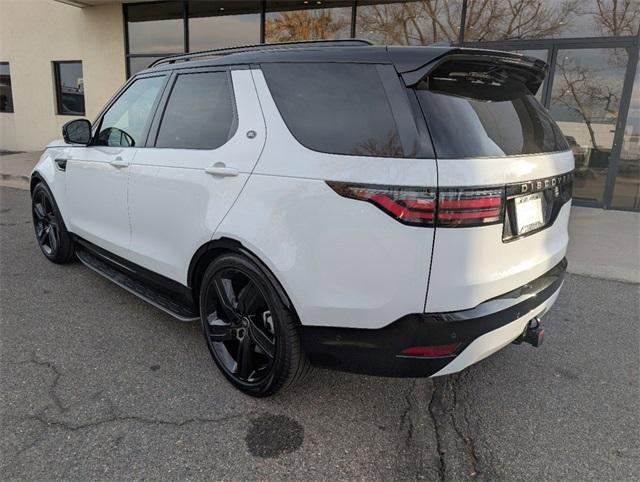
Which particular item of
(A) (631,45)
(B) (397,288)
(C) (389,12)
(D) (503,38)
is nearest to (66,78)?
(C) (389,12)

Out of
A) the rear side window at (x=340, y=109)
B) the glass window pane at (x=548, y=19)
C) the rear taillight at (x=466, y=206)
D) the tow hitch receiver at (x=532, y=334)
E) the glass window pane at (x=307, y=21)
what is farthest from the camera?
the glass window pane at (x=307, y=21)

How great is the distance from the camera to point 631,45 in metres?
7.39

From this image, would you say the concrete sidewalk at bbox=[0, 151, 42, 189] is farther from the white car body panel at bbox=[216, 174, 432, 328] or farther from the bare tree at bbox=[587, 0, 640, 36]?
the bare tree at bbox=[587, 0, 640, 36]

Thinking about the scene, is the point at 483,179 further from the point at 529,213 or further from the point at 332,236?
the point at 332,236

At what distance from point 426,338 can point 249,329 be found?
3.28 ft

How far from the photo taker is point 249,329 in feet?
8.59

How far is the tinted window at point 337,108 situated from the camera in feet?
6.76

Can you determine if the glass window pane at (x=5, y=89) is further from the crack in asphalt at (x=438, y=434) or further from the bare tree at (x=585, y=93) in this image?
the crack in asphalt at (x=438, y=434)

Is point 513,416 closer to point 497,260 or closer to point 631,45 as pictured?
point 497,260

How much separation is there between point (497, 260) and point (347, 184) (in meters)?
0.73

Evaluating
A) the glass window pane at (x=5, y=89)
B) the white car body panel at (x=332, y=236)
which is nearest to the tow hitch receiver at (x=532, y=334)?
the white car body panel at (x=332, y=236)

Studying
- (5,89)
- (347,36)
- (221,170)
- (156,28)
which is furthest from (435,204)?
(5,89)

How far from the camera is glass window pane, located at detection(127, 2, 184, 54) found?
10.9m

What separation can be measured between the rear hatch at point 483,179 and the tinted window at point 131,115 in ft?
6.41
